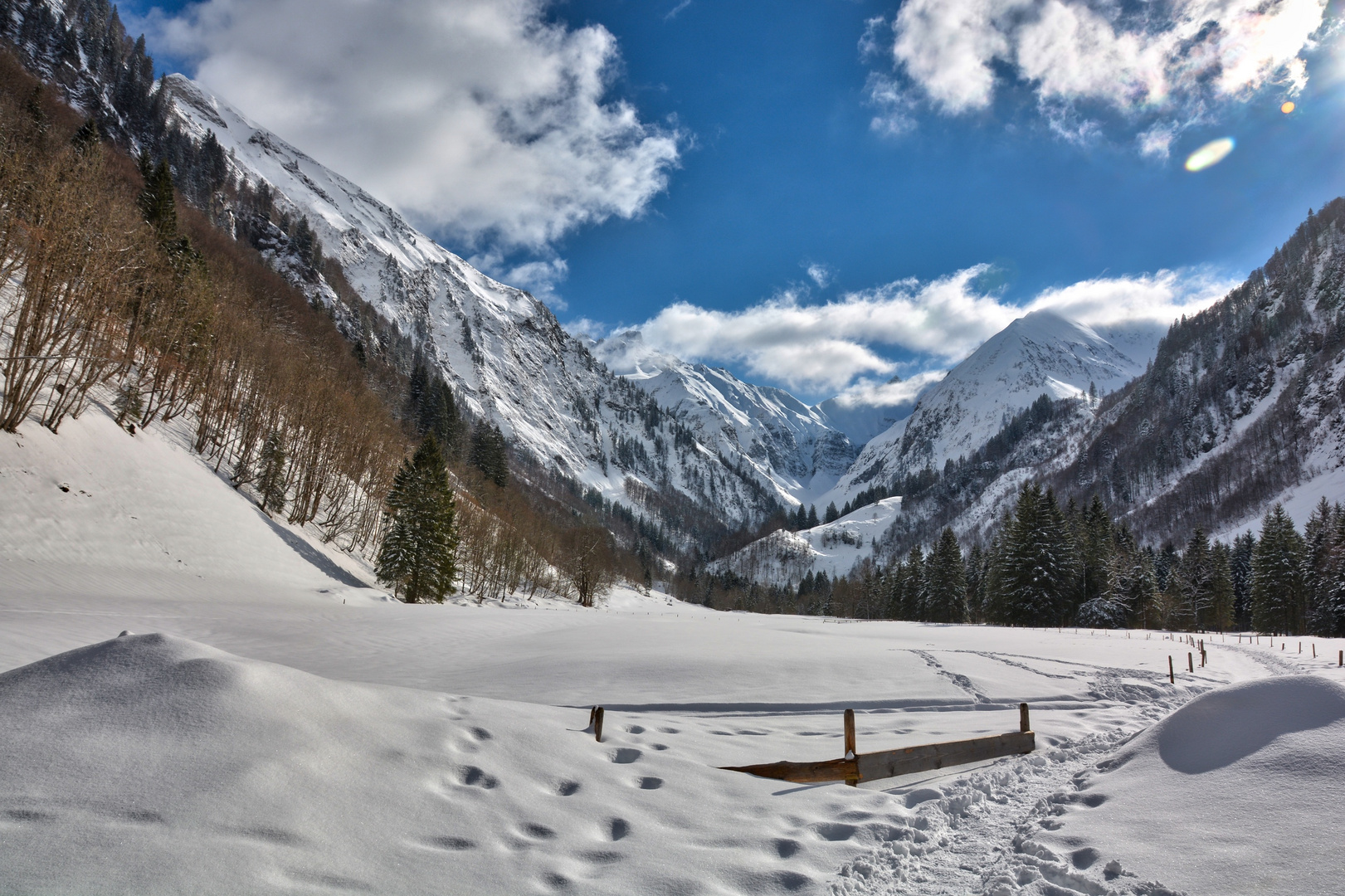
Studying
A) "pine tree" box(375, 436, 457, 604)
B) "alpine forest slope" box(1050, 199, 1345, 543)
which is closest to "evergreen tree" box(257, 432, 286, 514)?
"pine tree" box(375, 436, 457, 604)

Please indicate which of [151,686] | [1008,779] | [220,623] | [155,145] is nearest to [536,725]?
[151,686]

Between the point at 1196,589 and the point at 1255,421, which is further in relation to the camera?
the point at 1255,421

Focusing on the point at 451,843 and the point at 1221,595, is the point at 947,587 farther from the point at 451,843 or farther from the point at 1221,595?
the point at 451,843

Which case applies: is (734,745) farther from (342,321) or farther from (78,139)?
(342,321)

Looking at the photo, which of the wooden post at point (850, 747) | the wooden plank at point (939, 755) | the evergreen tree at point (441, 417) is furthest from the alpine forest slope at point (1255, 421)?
the wooden post at point (850, 747)

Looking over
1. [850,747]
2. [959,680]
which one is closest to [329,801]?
[850,747]

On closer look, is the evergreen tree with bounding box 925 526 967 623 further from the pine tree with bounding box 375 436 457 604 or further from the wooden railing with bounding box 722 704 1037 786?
the wooden railing with bounding box 722 704 1037 786

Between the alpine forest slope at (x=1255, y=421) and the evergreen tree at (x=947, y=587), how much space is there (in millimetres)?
109769

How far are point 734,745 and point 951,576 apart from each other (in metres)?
62.4

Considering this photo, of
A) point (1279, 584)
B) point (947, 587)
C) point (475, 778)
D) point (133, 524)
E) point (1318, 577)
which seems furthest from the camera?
point (947, 587)

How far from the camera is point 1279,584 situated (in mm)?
52750

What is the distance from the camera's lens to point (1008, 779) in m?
7.80

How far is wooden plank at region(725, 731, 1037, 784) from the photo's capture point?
7.15 m

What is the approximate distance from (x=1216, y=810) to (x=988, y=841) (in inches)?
75.7
